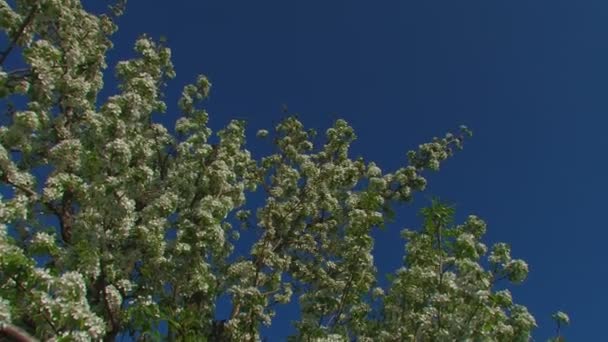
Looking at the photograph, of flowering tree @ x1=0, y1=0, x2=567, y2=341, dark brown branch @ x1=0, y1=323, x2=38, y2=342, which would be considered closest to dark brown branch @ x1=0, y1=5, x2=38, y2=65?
flowering tree @ x1=0, y1=0, x2=567, y2=341

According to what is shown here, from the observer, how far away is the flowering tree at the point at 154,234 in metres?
13.3

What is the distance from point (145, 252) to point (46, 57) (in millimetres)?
A: 6699

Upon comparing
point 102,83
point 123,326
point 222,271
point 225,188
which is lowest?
point 123,326

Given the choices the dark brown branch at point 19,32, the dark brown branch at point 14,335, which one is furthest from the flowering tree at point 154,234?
the dark brown branch at point 14,335

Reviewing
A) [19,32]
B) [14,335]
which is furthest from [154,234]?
[14,335]

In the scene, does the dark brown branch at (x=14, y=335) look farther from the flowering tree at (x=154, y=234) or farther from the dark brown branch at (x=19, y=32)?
the dark brown branch at (x=19, y=32)

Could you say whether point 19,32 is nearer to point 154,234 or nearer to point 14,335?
point 154,234

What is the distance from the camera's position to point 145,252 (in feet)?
53.7

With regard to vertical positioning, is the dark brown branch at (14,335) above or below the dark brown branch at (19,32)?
below

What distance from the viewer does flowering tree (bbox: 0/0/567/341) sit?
13.3m

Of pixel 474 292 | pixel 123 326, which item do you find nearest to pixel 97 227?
pixel 123 326

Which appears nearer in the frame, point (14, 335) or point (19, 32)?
point (14, 335)

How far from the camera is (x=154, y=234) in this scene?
51.7 feet

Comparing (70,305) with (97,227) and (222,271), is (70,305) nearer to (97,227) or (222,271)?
(97,227)
